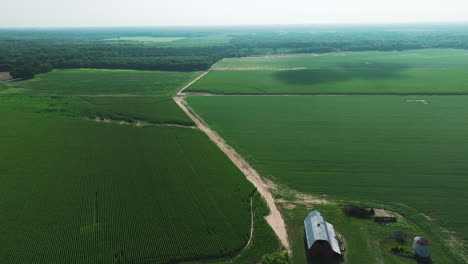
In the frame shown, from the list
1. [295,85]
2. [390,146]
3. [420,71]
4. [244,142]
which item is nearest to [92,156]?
[244,142]

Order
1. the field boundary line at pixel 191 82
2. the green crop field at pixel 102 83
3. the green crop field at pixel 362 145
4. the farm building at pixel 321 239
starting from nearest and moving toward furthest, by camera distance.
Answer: the farm building at pixel 321 239 → the green crop field at pixel 362 145 → the green crop field at pixel 102 83 → the field boundary line at pixel 191 82

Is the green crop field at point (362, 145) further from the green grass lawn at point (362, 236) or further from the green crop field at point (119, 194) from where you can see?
the green crop field at point (119, 194)

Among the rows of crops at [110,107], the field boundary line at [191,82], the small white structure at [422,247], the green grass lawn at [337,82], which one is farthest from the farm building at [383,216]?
the field boundary line at [191,82]

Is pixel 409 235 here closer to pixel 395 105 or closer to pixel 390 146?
pixel 390 146

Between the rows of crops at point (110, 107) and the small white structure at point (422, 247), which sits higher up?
the rows of crops at point (110, 107)

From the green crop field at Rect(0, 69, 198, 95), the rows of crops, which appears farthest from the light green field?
the green crop field at Rect(0, 69, 198, 95)

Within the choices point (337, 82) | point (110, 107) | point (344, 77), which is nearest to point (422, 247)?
point (110, 107)
